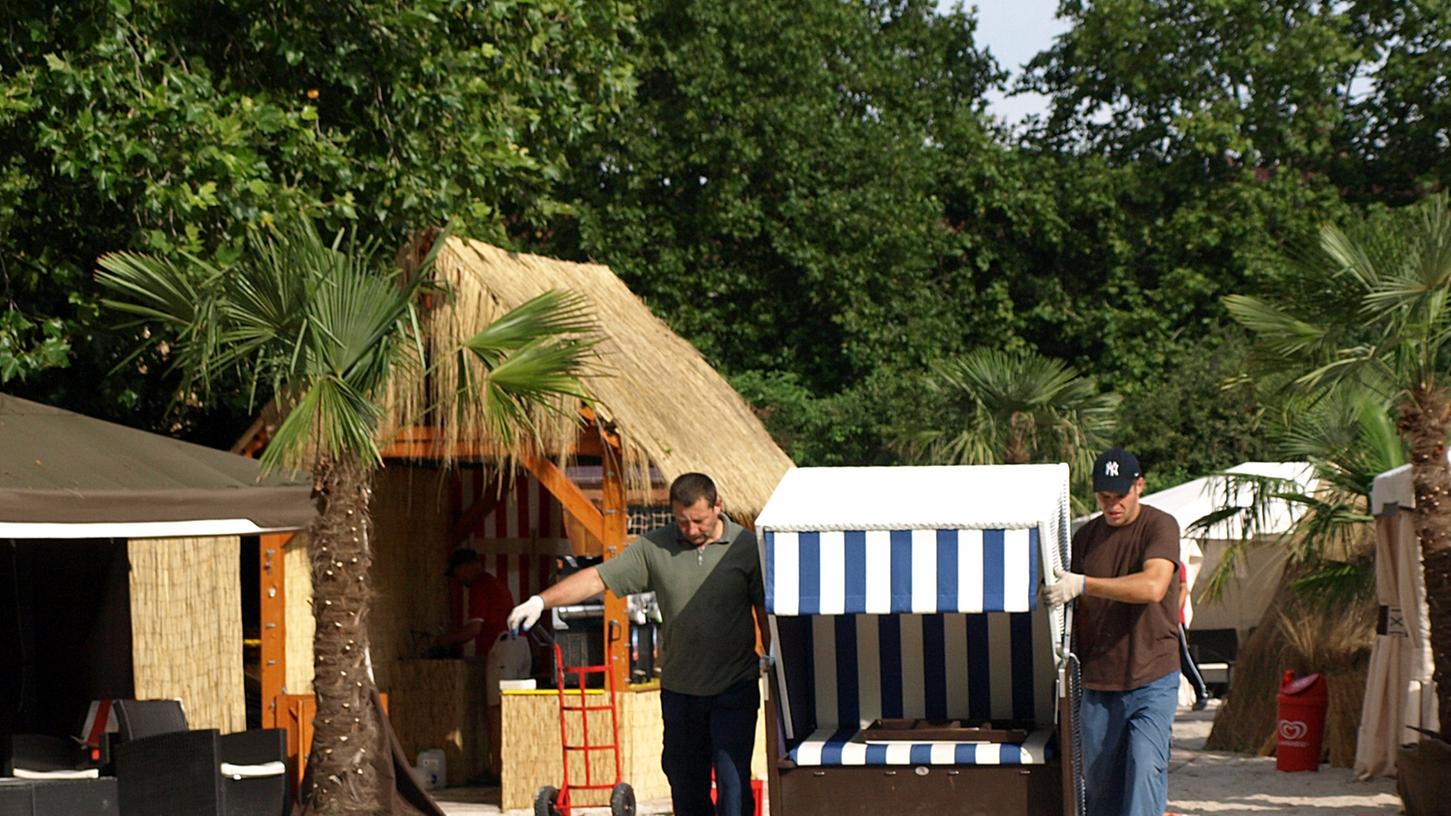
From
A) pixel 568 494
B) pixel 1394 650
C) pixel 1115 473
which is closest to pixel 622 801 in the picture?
pixel 1115 473

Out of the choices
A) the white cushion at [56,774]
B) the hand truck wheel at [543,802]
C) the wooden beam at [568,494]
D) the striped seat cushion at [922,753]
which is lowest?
the hand truck wheel at [543,802]

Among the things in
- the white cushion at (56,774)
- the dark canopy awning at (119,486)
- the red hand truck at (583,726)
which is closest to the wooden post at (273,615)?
the red hand truck at (583,726)

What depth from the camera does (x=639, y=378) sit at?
13547mm

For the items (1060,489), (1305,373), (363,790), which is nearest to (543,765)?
(363,790)

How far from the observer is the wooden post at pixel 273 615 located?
13320 mm

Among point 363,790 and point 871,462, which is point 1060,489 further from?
point 871,462

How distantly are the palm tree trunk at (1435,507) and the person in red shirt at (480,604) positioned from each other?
21.5 ft

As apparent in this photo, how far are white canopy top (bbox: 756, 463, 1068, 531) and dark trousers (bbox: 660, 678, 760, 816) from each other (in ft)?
3.39

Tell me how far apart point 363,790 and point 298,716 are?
211cm

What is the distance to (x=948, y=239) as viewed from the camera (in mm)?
33156

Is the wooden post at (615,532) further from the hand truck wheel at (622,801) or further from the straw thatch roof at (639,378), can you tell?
the hand truck wheel at (622,801)

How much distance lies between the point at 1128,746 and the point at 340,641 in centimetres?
411

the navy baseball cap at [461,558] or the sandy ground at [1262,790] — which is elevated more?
the navy baseball cap at [461,558]

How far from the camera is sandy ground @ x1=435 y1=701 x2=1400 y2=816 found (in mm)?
11867
